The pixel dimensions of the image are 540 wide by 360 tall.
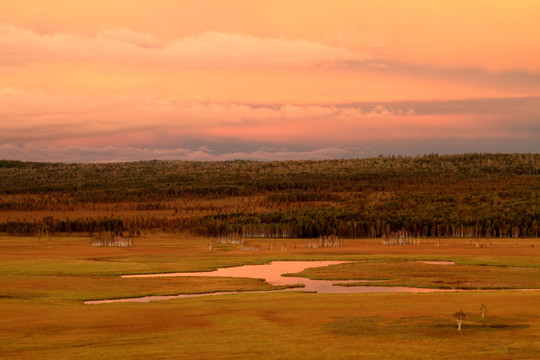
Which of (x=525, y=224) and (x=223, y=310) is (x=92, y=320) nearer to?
(x=223, y=310)

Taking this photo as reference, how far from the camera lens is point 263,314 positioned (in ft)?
144

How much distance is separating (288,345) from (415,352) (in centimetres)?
555

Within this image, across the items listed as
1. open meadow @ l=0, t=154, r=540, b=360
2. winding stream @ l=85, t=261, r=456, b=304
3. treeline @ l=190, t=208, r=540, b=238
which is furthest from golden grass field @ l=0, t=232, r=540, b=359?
treeline @ l=190, t=208, r=540, b=238

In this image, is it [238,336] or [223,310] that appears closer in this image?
[238,336]

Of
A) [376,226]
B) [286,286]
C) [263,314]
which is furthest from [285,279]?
[376,226]

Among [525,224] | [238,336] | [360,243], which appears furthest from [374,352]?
[525,224]

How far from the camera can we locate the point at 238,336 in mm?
35562

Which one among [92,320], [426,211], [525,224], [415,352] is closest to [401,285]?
[92,320]

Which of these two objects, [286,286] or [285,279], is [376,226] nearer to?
[285,279]

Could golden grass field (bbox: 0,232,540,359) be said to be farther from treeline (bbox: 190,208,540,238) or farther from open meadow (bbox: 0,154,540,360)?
treeline (bbox: 190,208,540,238)

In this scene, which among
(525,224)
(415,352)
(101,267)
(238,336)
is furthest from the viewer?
(525,224)

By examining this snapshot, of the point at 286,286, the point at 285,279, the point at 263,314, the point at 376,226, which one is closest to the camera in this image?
the point at 263,314

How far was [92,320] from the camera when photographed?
4244cm

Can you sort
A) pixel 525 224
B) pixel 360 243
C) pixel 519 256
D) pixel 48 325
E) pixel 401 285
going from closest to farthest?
pixel 48 325 → pixel 401 285 → pixel 519 256 → pixel 360 243 → pixel 525 224
